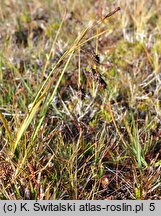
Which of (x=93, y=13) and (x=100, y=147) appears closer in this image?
(x=100, y=147)

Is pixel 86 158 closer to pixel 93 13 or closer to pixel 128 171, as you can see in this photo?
pixel 128 171

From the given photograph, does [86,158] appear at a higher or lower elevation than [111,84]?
lower

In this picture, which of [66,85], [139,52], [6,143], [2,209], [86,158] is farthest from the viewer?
[139,52]

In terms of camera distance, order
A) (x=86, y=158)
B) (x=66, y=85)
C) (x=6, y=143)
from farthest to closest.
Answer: (x=66, y=85), (x=86, y=158), (x=6, y=143)

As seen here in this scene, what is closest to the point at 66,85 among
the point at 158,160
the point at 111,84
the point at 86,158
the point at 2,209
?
the point at 111,84

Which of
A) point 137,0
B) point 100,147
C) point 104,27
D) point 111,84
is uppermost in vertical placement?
point 137,0

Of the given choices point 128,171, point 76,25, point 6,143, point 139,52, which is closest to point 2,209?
point 6,143

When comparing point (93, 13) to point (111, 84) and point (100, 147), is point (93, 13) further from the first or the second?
point (100, 147)
